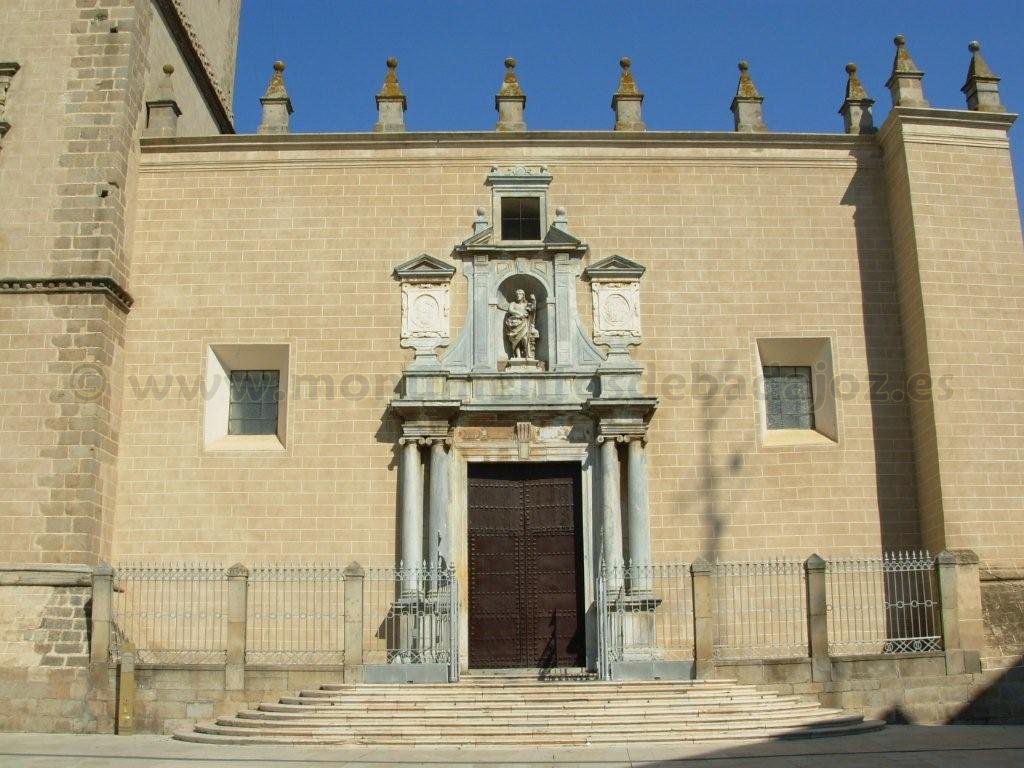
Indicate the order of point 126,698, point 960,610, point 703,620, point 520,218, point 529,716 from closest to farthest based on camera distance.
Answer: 1. point 529,716
2. point 126,698
3. point 703,620
4. point 960,610
5. point 520,218

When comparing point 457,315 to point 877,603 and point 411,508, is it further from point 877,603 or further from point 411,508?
point 877,603

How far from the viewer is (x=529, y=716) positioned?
11367mm

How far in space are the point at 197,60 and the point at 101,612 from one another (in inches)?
389

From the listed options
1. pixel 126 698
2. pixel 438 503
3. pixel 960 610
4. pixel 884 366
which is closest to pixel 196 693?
pixel 126 698

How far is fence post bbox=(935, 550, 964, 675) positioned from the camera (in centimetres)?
1276

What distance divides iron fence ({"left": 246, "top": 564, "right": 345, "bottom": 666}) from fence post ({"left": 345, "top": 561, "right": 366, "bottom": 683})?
1.01 meters

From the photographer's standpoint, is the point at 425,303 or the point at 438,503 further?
the point at 425,303

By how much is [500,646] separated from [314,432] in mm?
3676

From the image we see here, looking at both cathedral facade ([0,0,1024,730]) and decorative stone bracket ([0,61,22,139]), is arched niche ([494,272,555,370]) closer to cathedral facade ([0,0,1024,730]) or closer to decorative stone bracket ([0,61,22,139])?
cathedral facade ([0,0,1024,730])

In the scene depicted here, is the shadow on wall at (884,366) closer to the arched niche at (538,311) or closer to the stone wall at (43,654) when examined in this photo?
the arched niche at (538,311)

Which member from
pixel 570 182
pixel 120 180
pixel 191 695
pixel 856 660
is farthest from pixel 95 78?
pixel 856 660

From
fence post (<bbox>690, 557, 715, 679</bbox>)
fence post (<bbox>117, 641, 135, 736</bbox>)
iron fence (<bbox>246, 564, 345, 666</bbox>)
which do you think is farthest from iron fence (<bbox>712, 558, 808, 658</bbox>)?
fence post (<bbox>117, 641, 135, 736</bbox>)

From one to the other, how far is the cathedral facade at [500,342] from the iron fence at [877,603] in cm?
38

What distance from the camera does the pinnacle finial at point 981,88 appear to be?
1556 cm
